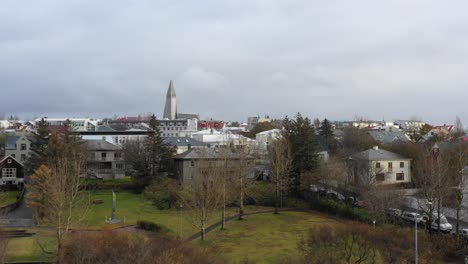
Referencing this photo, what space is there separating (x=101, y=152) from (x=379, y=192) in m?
41.7

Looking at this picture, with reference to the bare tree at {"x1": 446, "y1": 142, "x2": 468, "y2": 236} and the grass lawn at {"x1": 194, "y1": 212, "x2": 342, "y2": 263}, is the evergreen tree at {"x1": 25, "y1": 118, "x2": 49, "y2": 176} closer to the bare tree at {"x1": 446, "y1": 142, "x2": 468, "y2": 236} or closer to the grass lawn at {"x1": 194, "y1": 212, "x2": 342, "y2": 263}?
the grass lawn at {"x1": 194, "y1": 212, "x2": 342, "y2": 263}

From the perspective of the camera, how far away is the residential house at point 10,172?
52719 millimetres

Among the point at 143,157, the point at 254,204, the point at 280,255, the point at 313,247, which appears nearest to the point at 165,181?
the point at 143,157

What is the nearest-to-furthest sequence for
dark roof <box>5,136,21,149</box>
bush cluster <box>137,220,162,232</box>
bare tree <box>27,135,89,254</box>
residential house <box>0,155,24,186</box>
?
bare tree <box>27,135,89,254</box> → bush cluster <box>137,220,162,232</box> → residential house <box>0,155,24,186</box> → dark roof <box>5,136,21,149</box>

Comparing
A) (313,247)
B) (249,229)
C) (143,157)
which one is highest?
(143,157)

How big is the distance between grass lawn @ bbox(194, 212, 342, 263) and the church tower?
5302 inches

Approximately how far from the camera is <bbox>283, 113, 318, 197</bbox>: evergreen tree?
4681cm

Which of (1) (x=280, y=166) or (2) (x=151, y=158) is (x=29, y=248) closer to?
(1) (x=280, y=166)

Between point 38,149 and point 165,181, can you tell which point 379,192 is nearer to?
point 165,181

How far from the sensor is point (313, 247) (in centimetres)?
2062

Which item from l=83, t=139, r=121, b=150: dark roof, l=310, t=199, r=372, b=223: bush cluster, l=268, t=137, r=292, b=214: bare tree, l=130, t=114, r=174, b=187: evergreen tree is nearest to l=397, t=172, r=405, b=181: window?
l=310, t=199, r=372, b=223: bush cluster

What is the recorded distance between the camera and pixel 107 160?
61.5m

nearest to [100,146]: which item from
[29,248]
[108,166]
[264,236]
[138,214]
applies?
[108,166]

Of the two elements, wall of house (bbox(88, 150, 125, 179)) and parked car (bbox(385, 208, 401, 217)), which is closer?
parked car (bbox(385, 208, 401, 217))
